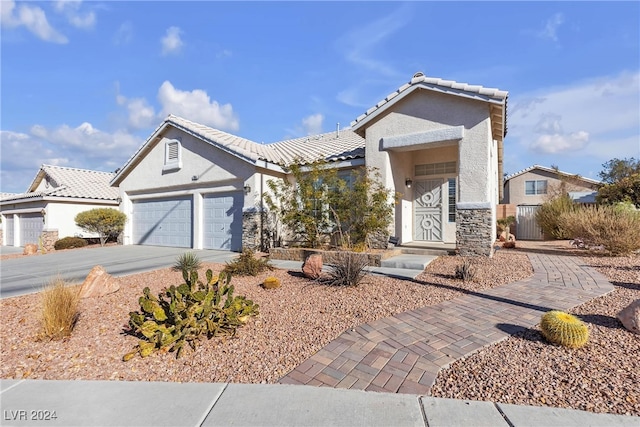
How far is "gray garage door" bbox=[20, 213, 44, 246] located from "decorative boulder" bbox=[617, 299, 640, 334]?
2720 centimetres

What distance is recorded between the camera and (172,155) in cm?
1568

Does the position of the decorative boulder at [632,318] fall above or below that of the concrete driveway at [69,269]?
above

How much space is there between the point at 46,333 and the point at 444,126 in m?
11.2

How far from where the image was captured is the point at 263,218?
1296 cm

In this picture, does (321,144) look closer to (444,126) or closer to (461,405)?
(444,126)

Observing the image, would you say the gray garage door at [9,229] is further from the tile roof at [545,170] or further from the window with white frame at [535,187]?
the window with white frame at [535,187]

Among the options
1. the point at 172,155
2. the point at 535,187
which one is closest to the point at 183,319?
the point at 172,155

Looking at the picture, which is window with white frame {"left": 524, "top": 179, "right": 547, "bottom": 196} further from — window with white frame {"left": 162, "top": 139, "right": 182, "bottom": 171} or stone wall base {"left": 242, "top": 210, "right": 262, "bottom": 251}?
window with white frame {"left": 162, "top": 139, "right": 182, "bottom": 171}

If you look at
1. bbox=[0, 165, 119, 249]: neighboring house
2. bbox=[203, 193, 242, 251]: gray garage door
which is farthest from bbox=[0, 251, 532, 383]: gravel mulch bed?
bbox=[0, 165, 119, 249]: neighboring house

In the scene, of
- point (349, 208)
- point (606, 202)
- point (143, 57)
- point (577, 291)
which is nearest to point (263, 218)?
point (349, 208)

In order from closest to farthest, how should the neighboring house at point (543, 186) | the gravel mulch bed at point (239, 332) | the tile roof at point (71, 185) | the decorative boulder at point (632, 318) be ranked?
the gravel mulch bed at point (239, 332), the decorative boulder at point (632, 318), the tile roof at point (71, 185), the neighboring house at point (543, 186)

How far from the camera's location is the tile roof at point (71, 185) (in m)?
19.7

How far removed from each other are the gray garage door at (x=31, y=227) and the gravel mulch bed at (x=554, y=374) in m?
25.8

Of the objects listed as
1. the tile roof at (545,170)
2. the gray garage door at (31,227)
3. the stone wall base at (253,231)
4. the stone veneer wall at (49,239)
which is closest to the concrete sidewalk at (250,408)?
the stone wall base at (253,231)
